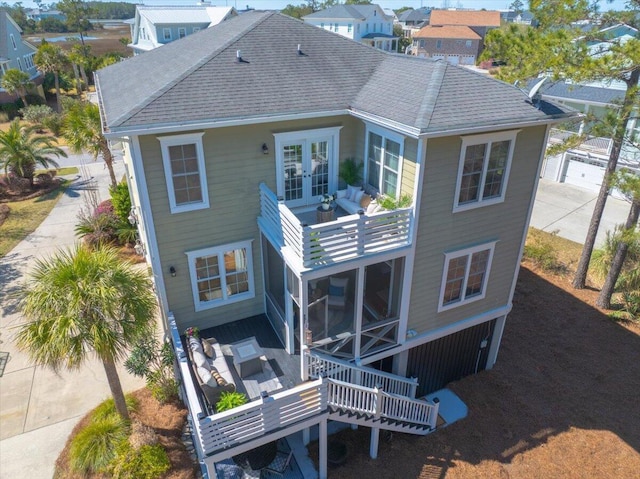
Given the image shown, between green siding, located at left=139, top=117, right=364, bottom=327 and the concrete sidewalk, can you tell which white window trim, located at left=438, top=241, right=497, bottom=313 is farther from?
the concrete sidewalk

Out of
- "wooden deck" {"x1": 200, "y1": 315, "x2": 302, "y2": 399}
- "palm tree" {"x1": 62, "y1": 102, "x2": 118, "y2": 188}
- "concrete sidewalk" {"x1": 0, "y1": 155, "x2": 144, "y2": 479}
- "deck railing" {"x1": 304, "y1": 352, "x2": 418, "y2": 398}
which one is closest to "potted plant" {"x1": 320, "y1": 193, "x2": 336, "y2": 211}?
"deck railing" {"x1": 304, "y1": 352, "x2": 418, "y2": 398}

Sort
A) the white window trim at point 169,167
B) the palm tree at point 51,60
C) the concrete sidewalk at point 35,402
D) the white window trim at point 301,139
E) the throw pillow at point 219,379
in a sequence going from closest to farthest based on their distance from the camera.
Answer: the white window trim at point 169,167 → the throw pillow at point 219,379 → the white window trim at point 301,139 → the concrete sidewalk at point 35,402 → the palm tree at point 51,60

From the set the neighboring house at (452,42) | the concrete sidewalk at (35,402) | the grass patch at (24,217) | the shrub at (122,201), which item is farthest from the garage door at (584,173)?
the neighboring house at (452,42)

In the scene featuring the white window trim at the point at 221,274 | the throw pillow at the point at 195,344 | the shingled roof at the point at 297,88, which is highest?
the shingled roof at the point at 297,88

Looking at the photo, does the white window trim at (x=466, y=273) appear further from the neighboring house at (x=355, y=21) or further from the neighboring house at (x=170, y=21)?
the neighboring house at (x=355, y=21)

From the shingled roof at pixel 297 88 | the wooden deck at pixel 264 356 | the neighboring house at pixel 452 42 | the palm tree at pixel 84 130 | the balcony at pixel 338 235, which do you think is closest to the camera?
the balcony at pixel 338 235

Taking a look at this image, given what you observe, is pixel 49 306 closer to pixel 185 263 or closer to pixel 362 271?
pixel 185 263

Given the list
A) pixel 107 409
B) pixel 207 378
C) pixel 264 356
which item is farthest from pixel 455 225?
pixel 107 409
